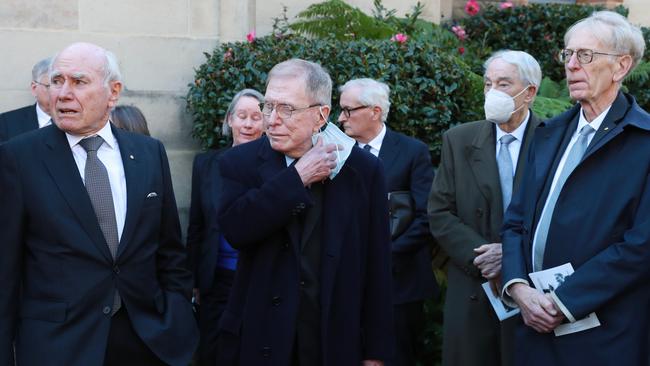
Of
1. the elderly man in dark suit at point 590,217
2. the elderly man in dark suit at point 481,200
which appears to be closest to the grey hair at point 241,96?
the elderly man in dark suit at point 481,200

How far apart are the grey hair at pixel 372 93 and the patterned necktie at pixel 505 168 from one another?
101 cm

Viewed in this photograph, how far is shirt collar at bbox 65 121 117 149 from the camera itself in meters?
4.35

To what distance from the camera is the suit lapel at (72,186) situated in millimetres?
4188

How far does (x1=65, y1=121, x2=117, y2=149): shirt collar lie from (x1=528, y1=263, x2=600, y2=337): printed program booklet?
212 centimetres

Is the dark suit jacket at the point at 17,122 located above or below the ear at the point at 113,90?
below

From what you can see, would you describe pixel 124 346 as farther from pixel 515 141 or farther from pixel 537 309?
pixel 515 141

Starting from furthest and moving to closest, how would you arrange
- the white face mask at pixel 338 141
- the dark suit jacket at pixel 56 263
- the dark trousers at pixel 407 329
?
1. the dark trousers at pixel 407 329
2. the white face mask at pixel 338 141
3. the dark suit jacket at pixel 56 263

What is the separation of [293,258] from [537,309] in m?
1.18

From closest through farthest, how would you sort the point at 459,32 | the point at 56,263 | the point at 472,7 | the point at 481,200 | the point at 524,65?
the point at 56,263
the point at 481,200
the point at 524,65
the point at 459,32
the point at 472,7

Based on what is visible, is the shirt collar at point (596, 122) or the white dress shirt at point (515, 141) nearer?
the shirt collar at point (596, 122)

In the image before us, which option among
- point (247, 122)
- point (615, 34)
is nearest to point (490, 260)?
point (615, 34)

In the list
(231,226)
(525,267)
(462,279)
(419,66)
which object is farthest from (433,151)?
(231,226)

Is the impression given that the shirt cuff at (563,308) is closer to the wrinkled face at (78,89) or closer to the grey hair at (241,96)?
the wrinkled face at (78,89)

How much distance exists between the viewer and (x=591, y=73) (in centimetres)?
460
